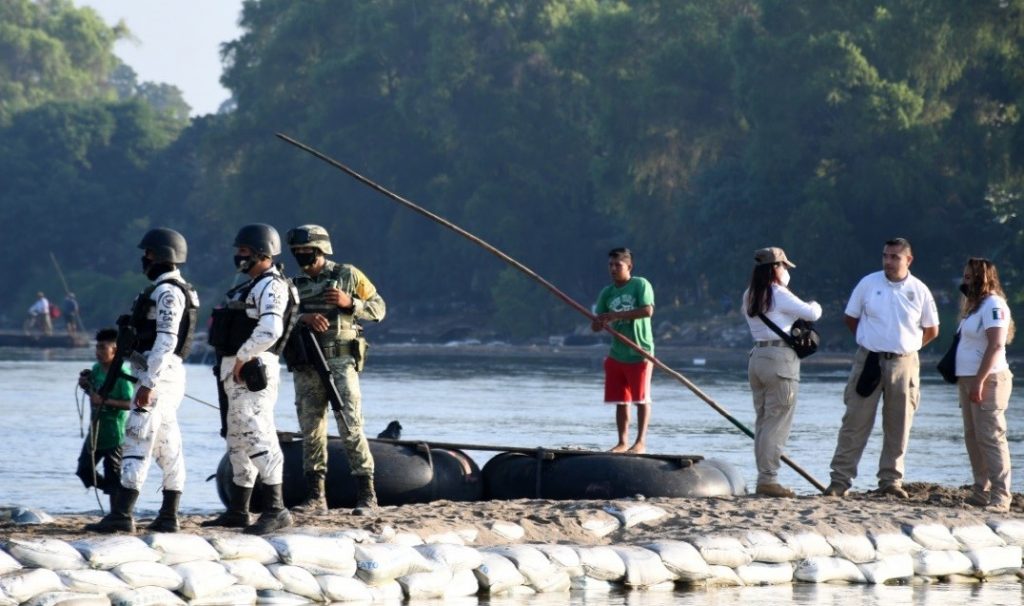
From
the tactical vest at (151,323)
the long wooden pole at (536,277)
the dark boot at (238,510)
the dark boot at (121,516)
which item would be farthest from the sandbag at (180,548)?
the long wooden pole at (536,277)

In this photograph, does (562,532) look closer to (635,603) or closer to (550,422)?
(635,603)

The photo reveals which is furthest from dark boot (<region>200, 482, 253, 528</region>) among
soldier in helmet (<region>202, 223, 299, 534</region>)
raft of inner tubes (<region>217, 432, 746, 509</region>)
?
raft of inner tubes (<region>217, 432, 746, 509</region>)

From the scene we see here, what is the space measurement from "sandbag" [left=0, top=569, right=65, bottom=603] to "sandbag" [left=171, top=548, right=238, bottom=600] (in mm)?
626

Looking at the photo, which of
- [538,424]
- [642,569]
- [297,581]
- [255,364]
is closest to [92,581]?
[297,581]

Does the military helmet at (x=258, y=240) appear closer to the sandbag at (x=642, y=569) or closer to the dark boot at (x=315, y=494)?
the dark boot at (x=315, y=494)

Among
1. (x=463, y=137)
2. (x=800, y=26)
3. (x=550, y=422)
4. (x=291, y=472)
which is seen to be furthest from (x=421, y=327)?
(x=291, y=472)

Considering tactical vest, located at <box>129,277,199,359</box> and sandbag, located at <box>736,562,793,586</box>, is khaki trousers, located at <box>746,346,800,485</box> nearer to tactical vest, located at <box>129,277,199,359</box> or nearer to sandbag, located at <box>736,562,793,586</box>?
sandbag, located at <box>736,562,793,586</box>

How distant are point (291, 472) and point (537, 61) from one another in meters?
57.4

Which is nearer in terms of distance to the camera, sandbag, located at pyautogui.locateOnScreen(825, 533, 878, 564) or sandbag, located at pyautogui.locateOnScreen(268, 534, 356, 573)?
sandbag, located at pyautogui.locateOnScreen(268, 534, 356, 573)

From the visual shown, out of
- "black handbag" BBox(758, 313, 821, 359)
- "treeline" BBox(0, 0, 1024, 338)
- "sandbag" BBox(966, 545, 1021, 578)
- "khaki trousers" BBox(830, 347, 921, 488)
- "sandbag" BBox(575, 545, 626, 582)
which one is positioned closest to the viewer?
"sandbag" BBox(575, 545, 626, 582)

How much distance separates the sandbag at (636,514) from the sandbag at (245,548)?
9.32ft

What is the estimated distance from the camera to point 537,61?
69.6m

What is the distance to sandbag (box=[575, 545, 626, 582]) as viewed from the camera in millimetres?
10984

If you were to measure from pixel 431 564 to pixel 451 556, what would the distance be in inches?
7.0
